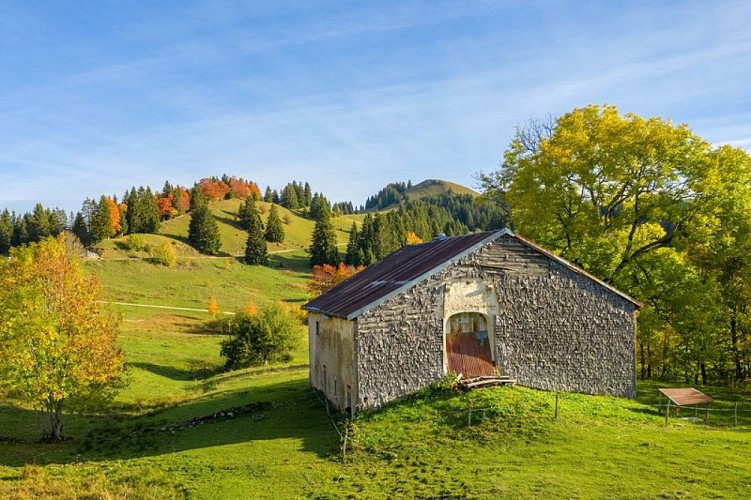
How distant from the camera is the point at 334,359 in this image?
2536 centimetres

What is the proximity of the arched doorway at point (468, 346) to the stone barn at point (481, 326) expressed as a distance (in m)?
0.04

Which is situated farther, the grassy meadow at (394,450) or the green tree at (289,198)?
the green tree at (289,198)

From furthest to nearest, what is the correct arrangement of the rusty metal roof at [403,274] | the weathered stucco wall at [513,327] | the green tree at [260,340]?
the green tree at [260,340] < the rusty metal roof at [403,274] < the weathered stucco wall at [513,327]

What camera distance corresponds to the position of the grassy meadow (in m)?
14.8

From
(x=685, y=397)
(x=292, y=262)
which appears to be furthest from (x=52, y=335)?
(x=292, y=262)

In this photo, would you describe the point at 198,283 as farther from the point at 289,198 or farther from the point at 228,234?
the point at 289,198

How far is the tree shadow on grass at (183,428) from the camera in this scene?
2156cm

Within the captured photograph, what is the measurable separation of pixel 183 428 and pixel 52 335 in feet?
22.9

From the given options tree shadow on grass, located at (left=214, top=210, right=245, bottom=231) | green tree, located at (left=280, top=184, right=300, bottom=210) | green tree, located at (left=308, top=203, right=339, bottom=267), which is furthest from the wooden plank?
green tree, located at (left=280, top=184, right=300, bottom=210)

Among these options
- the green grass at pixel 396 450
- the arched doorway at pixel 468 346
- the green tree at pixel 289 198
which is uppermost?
the green tree at pixel 289 198

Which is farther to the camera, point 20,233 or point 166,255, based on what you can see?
point 20,233

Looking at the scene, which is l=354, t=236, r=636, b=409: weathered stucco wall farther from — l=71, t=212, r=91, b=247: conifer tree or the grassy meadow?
l=71, t=212, r=91, b=247: conifer tree

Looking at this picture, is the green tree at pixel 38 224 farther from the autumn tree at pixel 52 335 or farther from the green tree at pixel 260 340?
the autumn tree at pixel 52 335

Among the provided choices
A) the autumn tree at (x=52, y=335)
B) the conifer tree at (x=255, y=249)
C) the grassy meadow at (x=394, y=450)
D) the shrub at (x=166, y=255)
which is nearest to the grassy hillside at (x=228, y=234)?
the shrub at (x=166, y=255)
